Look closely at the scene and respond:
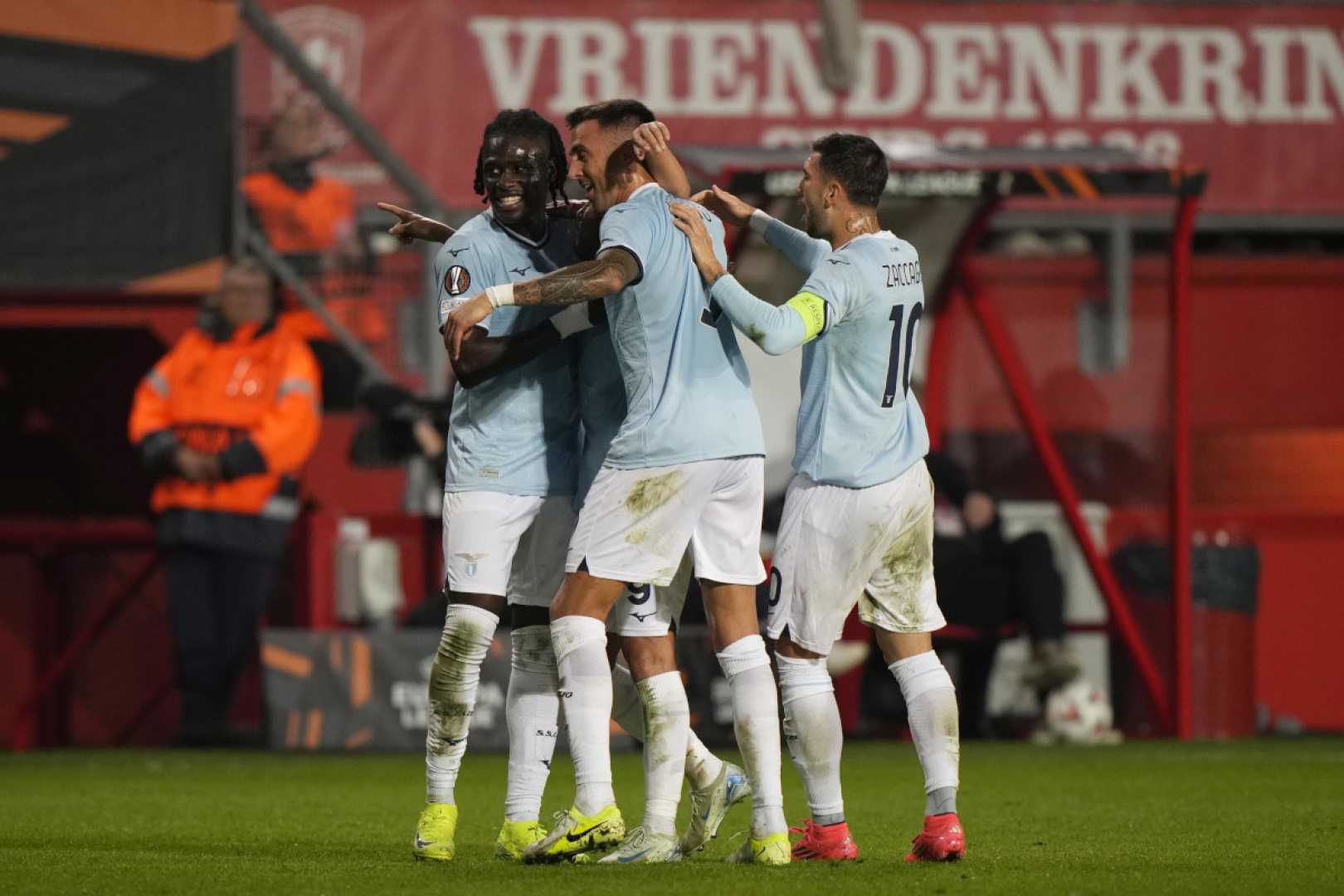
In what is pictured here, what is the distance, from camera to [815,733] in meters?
6.03

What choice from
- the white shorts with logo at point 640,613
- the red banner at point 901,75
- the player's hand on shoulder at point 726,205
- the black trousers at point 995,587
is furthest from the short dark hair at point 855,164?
the red banner at point 901,75

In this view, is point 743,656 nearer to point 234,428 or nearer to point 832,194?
point 832,194

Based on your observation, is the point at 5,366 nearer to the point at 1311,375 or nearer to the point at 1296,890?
the point at 1311,375

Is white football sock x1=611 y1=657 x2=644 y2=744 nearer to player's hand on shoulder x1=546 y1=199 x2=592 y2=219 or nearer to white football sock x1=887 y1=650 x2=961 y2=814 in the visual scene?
white football sock x1=887 y1=650 x2=961 y2=814

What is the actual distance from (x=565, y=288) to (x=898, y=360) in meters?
0.94

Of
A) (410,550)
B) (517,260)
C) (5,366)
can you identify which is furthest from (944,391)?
(517,260)

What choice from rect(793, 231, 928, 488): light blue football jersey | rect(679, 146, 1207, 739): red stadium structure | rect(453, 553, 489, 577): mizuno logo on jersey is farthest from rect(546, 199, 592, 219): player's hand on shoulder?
rect(679, 146, 1207, 739): red stadium structure

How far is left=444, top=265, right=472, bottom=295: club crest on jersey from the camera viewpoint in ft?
20.6

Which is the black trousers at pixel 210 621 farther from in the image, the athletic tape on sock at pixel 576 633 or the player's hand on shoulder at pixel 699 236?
the player's hand on shoulder at pixel 699 236

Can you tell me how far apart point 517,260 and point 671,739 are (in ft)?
4.46

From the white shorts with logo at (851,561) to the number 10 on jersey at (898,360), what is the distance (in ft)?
0.69

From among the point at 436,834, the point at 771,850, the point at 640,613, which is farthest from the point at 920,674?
the point at 436,834

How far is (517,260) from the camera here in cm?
633

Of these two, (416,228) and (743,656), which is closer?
(743,656)
